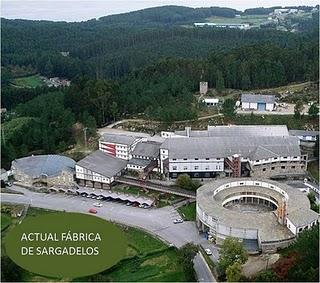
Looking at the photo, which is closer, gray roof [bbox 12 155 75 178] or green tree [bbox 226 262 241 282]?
green tree [bbox 226 262 241 282]

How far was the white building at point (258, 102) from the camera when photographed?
3253 cm

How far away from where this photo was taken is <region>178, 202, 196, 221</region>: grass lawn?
71.5ft

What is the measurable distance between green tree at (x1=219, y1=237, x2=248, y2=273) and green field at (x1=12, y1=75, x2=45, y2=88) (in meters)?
44.5

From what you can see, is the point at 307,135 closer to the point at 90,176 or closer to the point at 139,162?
the point at 139,162

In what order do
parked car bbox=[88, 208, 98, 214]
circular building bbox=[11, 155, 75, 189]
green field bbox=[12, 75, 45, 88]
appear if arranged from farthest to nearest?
green field bbox=[12, 75, 45, 88], circular building bbox=[11, 155, 75, 189], parked car bbox=[88, 208, 98, 214]

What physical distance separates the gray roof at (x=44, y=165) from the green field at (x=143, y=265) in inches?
225

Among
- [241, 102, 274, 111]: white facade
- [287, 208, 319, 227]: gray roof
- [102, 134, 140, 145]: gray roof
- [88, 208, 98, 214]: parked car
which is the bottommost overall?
[88, 208, 98, 214]: parked car

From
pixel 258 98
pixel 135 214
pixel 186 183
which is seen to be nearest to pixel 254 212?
pixel 186 183

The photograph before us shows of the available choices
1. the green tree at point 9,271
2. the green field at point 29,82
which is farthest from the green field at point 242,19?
the green tree at point 9,271

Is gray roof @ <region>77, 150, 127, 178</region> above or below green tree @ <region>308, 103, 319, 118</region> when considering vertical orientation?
below

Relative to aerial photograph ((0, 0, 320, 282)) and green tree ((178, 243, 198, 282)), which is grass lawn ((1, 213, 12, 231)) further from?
green tree ((178, 243, 198, 282))

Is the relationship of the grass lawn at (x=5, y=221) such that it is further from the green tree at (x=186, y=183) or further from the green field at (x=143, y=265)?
the green tree at (x=186, y=183)

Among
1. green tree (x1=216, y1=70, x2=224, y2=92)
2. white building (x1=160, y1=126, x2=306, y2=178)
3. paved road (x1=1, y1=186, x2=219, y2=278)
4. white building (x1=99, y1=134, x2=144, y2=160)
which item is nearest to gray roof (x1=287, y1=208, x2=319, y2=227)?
paved road (x1=1, y1=186, x2=219, y2=278)

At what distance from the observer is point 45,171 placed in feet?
84.2
